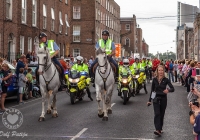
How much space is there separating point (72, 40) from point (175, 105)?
144ft

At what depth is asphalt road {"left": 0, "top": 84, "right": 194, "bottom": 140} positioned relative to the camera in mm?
9195

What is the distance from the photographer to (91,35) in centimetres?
5816

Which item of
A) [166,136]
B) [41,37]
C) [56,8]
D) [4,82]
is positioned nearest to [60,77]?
[41,37]

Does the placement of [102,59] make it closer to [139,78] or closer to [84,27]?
[139,78]

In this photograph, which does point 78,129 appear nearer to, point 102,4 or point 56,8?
point 56,8

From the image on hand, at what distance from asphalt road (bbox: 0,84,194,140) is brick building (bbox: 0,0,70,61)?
546 inches

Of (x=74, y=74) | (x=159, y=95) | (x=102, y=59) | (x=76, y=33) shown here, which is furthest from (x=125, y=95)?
(x=76, y=33)

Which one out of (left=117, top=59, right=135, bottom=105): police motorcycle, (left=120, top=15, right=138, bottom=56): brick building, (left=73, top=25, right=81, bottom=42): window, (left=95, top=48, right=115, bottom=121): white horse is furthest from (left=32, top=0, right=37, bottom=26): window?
(left=120, top=15, right=138, bottom=56): brick building

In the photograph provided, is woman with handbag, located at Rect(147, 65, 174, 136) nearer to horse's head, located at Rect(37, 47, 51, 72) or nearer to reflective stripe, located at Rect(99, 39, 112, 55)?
reflective stripe, located at Rect(99, 39, 112, 55)

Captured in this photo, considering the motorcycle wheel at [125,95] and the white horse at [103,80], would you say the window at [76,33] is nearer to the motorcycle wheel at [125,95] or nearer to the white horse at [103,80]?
the motorcycle wheel at [125,95]

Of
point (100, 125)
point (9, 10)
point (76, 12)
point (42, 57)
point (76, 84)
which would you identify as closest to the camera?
point (100, 125)

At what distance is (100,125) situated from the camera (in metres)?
10.7

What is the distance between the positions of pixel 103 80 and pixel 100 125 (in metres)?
1.76

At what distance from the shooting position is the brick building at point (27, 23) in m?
27.7
